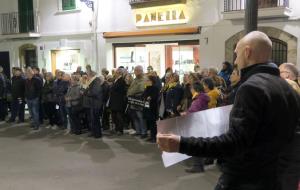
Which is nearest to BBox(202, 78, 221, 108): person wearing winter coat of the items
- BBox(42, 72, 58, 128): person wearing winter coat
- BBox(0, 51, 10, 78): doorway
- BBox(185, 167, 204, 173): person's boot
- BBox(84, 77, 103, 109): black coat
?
BBox(185, 167, 204, 173): person's boot

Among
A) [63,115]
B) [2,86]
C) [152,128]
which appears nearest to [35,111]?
[63,115]

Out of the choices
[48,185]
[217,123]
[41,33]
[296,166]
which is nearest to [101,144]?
[48,185]

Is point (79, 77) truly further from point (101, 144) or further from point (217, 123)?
point (217, 123)

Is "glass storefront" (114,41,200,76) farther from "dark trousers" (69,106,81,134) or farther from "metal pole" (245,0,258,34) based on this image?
"metal pole" (245,0,258,34)

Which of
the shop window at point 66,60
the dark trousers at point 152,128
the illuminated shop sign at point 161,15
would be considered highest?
the illuminated shop sign at point 161,15

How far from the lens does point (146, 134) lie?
35.1 ft

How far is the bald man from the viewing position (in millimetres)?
2281

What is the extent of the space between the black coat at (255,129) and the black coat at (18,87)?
11732 mm

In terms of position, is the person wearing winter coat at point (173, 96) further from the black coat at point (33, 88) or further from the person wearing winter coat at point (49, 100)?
the black coat at point (33, 88)

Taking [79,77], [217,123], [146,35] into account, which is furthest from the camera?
[146,35]

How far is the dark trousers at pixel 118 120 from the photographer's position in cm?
1105

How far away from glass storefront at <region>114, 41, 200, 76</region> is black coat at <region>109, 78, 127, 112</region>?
5.38m

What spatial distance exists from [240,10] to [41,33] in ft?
34.3

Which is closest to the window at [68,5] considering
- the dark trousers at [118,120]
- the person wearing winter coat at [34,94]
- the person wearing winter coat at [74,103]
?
the person wearing winter coat at [34,94]
